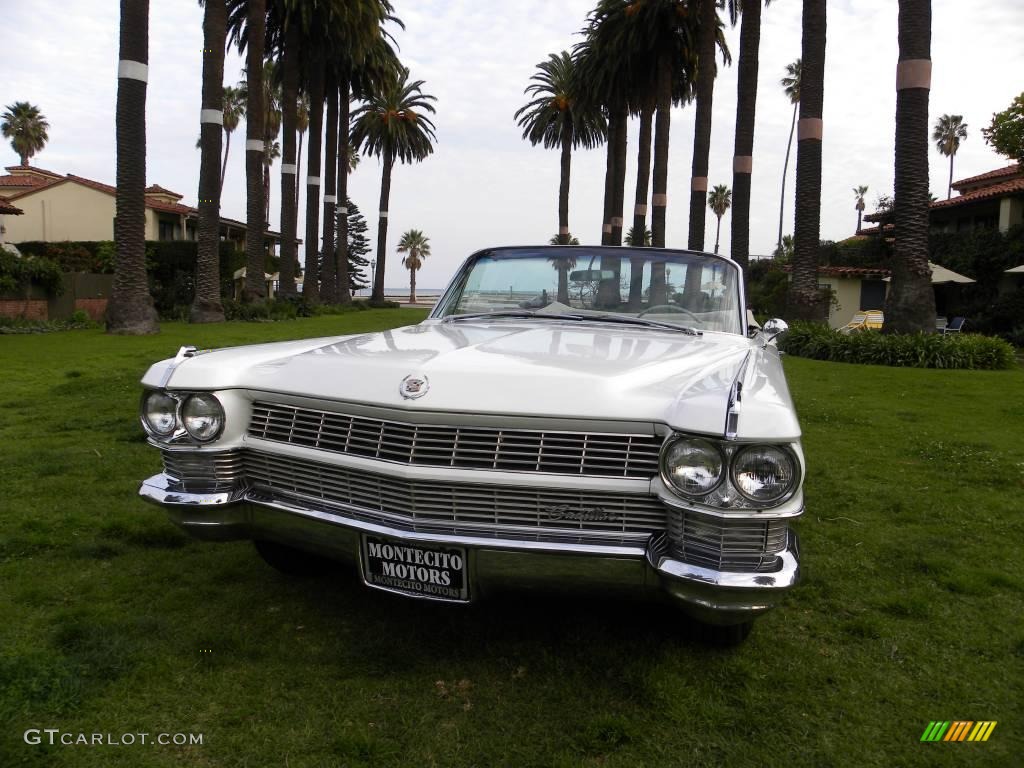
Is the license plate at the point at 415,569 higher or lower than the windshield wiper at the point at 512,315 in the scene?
lower

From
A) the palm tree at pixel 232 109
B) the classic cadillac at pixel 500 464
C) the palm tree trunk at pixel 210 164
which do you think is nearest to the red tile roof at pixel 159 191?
the palm tree at pixel 232 109

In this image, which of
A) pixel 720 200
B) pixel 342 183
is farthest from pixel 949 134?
pixel 342 183

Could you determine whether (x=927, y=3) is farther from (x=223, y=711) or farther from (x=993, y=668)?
(x=223, y=711)

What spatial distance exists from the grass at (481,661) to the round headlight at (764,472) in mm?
759

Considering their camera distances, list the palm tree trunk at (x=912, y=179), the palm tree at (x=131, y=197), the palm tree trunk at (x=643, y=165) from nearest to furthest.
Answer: the palm tree trunk at (x=912, y=179) < the palm tree at (x=131, y=197) < the palm tree trunk at (x=643, y=165)

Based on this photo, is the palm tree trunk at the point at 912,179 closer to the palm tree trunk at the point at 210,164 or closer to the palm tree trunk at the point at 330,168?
the palm tree trunk at the point at 210,164

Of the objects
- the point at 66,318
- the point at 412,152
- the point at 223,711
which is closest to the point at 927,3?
the point at 223,711

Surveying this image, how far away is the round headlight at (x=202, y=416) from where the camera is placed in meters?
2.82

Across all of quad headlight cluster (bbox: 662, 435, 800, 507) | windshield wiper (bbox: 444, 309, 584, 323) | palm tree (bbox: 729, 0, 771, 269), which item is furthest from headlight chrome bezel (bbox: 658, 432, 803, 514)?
palm tree (bbox: 729, 0, 771, 269)

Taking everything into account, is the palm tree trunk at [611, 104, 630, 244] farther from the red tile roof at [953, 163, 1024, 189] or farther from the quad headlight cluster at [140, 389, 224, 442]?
the quad headlight cluster at [140, 389, 224, 442]

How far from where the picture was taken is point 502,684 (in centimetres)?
270

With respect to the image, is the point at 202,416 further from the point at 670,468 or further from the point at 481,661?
the point at 670,468

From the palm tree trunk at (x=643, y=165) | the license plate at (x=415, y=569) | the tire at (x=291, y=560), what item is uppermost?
the palm tree trunk at (x=643, y=165)

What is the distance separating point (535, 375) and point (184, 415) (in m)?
1.31
